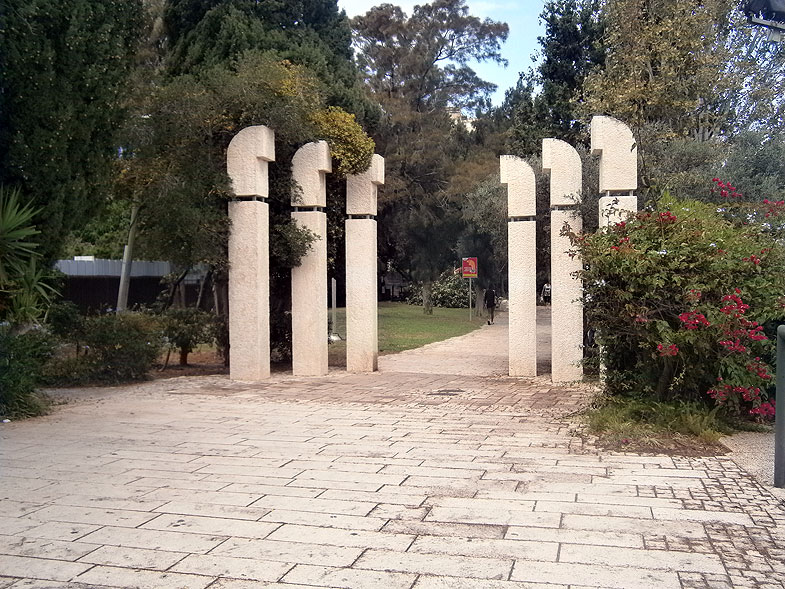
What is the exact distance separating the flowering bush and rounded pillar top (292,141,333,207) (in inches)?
228

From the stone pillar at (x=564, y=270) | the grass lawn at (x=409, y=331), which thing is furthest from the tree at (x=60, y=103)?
the grass lawn at (x=409, y=331)

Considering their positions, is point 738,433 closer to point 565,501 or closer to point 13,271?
point 565,501

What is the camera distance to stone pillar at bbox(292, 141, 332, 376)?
13.4m

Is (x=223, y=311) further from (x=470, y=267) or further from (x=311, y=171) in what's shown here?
(x=470, y=267)

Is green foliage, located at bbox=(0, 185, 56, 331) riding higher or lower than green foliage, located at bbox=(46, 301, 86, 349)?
higher

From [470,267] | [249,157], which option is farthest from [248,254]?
[470,267]

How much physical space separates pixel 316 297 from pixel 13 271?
17.4 feet

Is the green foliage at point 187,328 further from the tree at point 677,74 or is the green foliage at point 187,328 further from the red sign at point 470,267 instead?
the red sign at point 470,267

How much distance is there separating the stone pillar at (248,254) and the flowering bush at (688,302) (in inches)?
227

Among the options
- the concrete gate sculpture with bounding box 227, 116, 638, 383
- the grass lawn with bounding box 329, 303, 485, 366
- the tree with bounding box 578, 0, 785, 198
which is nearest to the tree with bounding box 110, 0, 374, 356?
the concrete gate sculpture with bounding box 227, 116, 638, 383

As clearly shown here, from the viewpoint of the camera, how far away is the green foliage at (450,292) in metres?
46.8

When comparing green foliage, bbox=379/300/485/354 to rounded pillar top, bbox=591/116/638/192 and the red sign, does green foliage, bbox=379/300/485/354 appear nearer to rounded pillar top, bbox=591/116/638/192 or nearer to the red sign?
the red sign

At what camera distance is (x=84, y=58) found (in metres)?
9.62

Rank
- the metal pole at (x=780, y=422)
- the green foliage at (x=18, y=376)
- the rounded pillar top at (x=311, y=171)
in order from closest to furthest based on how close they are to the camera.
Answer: the metal pole at (x=780, y=422), the green foliage at (x=18, y=376), the rounded pillar top at (x=311, y=171)
